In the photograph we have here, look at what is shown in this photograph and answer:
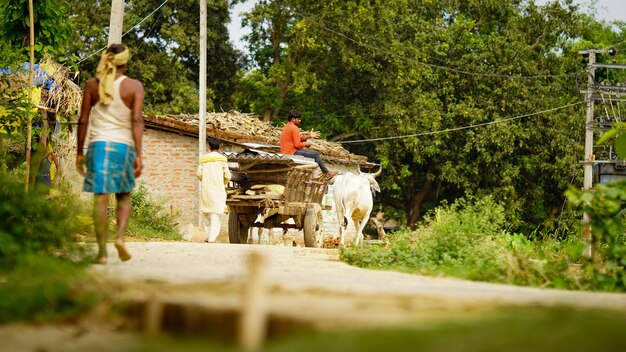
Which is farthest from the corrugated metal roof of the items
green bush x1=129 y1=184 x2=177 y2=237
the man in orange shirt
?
green bush x1=129 y1=184 x2=177 y2=237

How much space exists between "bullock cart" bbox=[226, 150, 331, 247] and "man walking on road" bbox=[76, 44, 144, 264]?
8113mm

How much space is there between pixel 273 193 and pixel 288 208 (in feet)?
1.18

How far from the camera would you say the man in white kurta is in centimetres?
1703

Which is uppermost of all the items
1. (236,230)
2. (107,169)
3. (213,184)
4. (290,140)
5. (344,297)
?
(290,140)

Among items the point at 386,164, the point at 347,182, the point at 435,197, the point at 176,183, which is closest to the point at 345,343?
the point at 347,182

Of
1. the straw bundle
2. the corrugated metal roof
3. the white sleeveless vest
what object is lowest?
the corrugated metal roof

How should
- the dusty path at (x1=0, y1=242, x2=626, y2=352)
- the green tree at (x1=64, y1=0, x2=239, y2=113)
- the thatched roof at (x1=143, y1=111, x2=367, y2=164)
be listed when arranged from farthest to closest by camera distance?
the green tree at (x1=64, y1=0, x2=239, y2=113) → the thatched roof at (x1=143, y1=111, x2=367, y2=164) → the dusty path at (x1=0, y1=242, x2=626, y2=352)

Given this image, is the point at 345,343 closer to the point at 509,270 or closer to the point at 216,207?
the point at 509,270

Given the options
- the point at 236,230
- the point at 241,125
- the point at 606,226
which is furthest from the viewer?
the point at 241,125

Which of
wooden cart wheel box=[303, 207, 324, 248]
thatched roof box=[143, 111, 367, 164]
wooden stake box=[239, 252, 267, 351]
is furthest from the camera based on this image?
thatched roof box=[143, 111, 367, 164]

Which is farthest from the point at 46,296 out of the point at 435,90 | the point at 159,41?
the point at 435,90

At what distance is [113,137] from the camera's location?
8.99 meters

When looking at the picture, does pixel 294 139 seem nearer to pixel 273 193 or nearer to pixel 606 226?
pixel 273 193

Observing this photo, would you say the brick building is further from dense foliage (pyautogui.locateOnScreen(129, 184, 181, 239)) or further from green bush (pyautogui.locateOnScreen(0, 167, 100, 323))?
green bush (pyautogui.locateOnScreen(0, 167, 100, 323))
